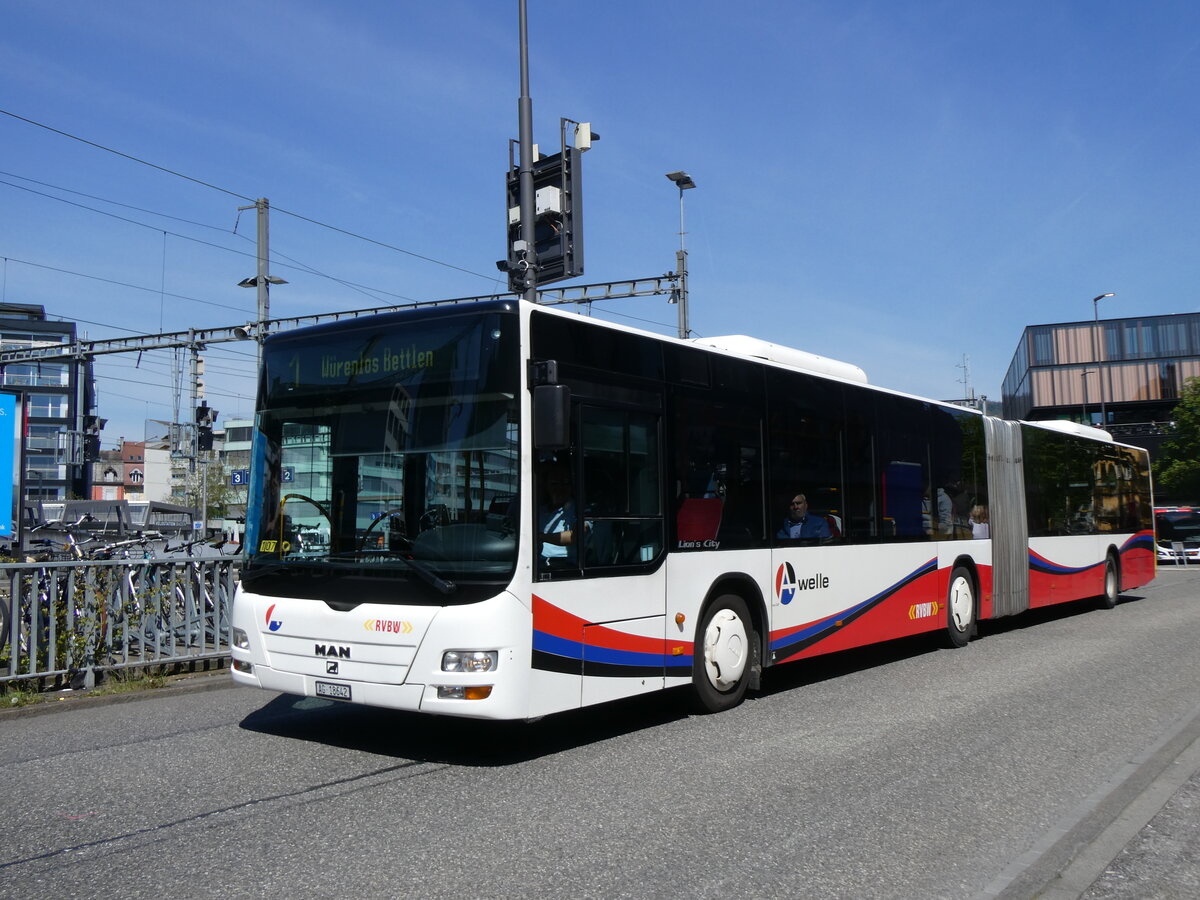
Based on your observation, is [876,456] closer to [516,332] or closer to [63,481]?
[516,332]

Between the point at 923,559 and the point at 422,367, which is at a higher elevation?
the point at 422,367

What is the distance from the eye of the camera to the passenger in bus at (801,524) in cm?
962

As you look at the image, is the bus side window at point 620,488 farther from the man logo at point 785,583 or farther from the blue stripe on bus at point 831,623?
the blue stripe on bus at point 831,623

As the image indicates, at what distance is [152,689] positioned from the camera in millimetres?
9578

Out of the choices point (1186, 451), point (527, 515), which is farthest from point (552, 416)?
point (1186, 451)

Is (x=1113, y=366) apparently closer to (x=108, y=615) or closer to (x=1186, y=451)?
(x=1186, y=451)

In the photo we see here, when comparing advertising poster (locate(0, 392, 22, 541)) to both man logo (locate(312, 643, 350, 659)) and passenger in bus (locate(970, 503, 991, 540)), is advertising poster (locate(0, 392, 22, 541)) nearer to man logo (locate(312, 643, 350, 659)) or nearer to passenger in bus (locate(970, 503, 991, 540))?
man logo (locate(312, 643, 350, 659))

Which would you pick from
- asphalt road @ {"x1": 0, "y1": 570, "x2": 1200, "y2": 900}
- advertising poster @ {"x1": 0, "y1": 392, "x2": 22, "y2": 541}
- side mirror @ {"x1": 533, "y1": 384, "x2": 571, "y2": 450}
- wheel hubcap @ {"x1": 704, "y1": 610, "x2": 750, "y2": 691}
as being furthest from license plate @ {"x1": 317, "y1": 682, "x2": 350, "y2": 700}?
advertising poster @ {"x1": 0, "y1": 392, "x2": 22, "y2": 541}

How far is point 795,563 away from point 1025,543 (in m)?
6.92

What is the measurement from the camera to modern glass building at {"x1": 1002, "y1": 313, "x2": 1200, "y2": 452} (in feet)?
259

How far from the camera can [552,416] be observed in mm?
6660

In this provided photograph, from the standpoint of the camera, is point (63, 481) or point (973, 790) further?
point (63, 481)

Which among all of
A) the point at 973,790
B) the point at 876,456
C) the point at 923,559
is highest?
the point at 876,456

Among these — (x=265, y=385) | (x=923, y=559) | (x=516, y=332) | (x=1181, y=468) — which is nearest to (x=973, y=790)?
(x=516, y=332)
